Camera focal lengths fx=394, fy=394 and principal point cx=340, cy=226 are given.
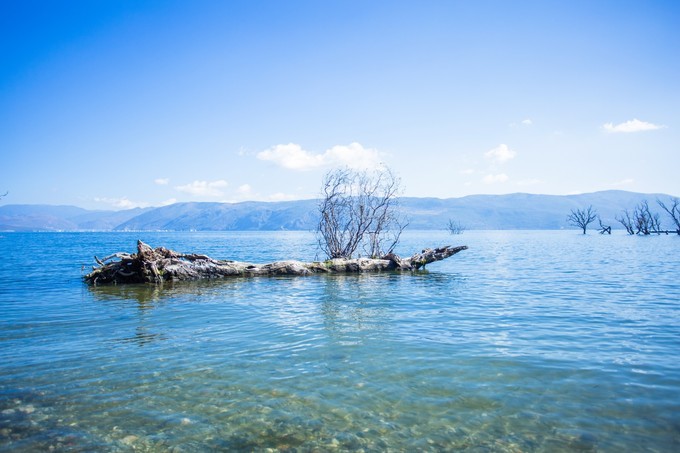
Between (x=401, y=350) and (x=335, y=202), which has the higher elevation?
(x=335, y=202)

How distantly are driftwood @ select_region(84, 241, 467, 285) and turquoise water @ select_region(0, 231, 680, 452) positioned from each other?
21.4 feet

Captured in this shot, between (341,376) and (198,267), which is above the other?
(198,267)

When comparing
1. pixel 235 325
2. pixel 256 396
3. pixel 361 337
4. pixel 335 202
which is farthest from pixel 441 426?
pixel 335 202

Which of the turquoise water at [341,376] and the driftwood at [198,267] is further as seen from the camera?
the driftwood at [198,267]

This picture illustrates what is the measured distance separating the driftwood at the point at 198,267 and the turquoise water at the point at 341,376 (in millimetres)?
6510

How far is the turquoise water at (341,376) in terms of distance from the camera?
5.46 m

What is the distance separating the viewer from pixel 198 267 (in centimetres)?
2412

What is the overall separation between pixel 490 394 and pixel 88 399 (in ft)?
22.4

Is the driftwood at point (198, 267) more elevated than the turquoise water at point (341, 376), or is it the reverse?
the driftwood at point (198, 267)

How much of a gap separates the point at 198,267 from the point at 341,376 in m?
18.6

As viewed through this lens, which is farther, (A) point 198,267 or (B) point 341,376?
(A) point 198,267

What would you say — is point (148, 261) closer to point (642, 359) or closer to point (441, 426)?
point (441, 426)

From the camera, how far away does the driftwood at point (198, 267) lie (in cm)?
2202

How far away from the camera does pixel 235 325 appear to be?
12.1 m
